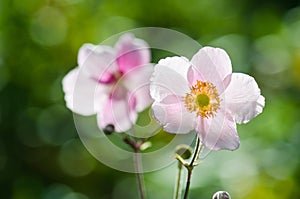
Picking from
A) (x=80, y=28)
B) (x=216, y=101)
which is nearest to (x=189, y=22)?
(x=80, y=28)

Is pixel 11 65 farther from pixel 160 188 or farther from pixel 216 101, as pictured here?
pixel 216 101

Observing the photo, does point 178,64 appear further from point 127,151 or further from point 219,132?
point 127,151

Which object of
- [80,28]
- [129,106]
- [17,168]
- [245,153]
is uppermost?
[129,106]

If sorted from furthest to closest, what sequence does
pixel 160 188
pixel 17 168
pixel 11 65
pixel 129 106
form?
pixel 11 65 < pixel 17 168 < pixel 160 188 < pixel 129 106

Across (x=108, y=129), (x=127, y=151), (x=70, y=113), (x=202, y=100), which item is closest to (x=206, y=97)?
(x=202, y=100)

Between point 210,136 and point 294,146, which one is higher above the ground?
point 210,136
